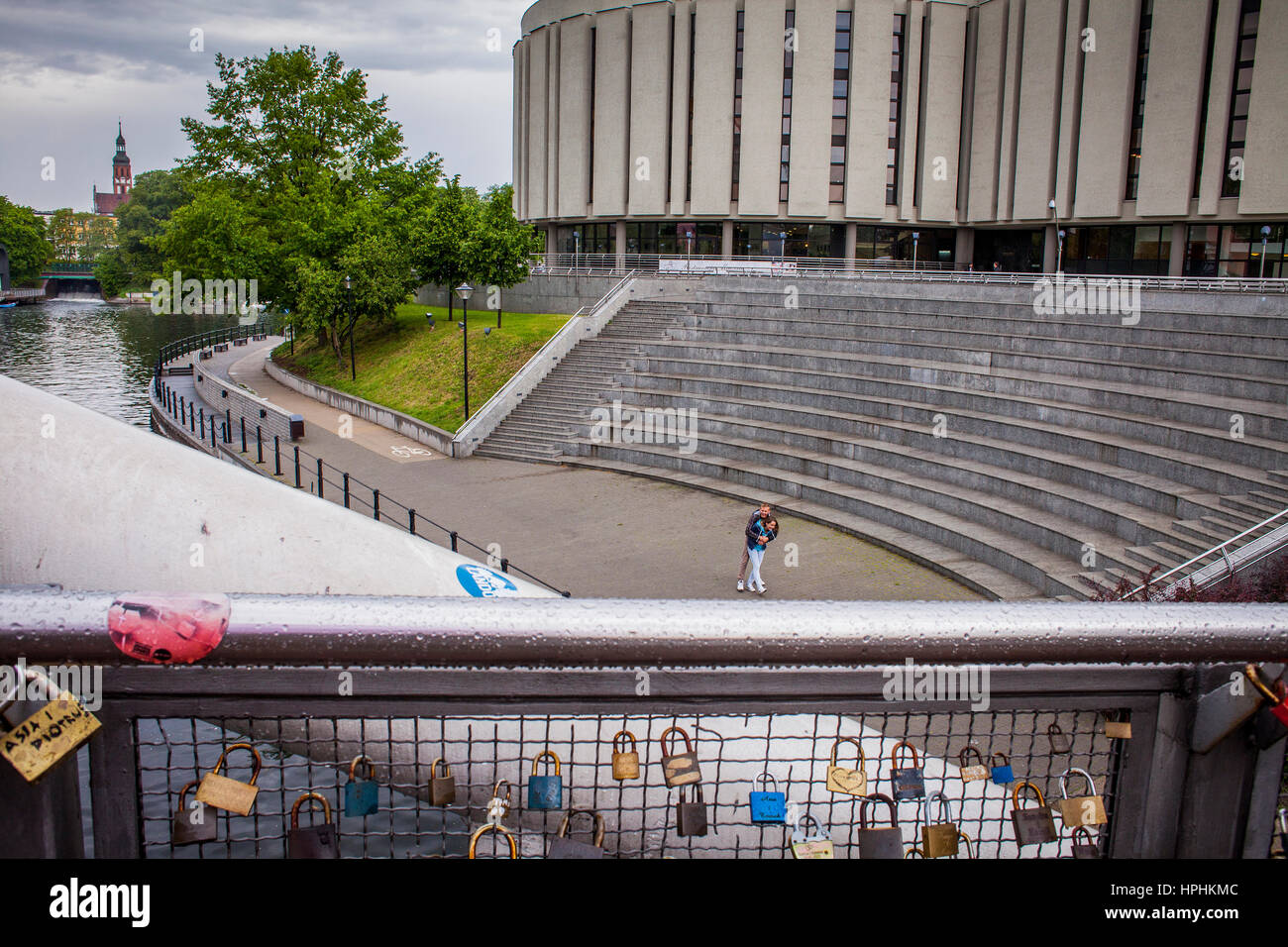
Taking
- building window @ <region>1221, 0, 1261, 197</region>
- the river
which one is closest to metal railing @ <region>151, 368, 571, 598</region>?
the river

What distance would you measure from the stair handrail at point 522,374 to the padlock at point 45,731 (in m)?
27.4

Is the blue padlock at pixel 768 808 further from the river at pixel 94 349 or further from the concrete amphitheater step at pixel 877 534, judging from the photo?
the river at pixel 94 349

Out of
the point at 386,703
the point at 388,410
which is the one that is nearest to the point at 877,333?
the point at 388,410

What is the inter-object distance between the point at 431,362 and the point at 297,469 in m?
16.1

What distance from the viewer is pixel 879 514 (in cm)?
2028

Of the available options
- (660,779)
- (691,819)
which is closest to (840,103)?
(660,779)

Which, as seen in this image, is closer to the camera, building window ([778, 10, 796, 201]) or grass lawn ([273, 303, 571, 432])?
grass lawn ([273, 303, 571, 432])

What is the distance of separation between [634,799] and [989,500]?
17076mm

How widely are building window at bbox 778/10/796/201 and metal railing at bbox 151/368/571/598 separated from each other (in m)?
30.6

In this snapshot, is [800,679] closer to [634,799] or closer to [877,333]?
[634,799]

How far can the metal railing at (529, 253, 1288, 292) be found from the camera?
97.4 ft

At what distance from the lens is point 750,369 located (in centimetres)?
2848

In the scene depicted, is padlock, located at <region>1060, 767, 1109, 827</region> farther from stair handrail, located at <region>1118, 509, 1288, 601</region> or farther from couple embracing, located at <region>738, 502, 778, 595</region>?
couple embracing, located at <region>738, 502, 778, 595</region>

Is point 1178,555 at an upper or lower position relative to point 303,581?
lower
